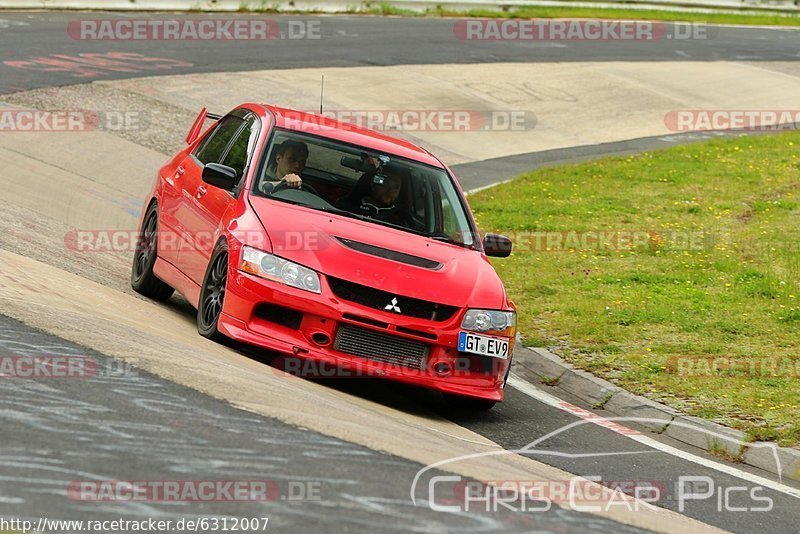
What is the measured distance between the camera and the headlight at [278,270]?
26.7ft

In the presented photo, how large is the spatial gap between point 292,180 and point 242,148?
0.62 meters

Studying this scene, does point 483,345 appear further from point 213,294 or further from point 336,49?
point 336,49

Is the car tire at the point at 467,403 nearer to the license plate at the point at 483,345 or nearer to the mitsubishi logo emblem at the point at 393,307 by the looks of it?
the license plate at the point at 483,345

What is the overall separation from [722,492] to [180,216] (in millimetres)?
4654

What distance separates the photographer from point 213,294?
879 cm

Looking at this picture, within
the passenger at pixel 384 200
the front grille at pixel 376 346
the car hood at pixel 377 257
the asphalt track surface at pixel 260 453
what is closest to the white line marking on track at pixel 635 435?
the asphalt track surface at pixel 260 453

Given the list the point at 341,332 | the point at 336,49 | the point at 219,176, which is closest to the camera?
the point at 341,332

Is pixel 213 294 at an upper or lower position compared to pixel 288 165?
lower

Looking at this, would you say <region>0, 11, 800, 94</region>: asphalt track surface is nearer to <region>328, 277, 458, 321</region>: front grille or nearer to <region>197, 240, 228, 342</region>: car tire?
<region>197, 240, 228, 342</region>: car tire

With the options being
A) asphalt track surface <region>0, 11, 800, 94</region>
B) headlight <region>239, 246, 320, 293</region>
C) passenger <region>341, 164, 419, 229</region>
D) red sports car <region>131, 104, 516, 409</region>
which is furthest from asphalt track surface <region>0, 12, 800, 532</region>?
asphalt track surface <region>0, 11, 800, 94</region>

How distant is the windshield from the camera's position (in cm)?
934

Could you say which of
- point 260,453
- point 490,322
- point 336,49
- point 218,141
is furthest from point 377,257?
point 336,49

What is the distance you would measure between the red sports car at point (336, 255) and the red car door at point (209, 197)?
0.02m

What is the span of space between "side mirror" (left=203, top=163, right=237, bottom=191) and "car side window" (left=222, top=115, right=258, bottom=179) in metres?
0.29
